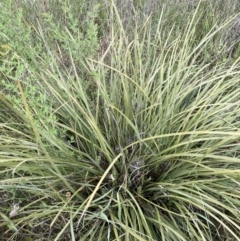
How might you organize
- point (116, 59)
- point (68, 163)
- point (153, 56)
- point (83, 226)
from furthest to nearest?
point (153, 56), point (116, 59), point (68, 163), point (83, 226)

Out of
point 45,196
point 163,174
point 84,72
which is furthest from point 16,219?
point 84,72

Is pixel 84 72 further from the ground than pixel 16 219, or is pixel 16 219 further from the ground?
pixel 84 72

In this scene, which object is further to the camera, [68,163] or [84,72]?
[84,72]

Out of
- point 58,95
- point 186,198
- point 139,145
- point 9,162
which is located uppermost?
point 58,95

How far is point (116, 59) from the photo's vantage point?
1395mm

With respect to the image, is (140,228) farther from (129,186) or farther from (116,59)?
(116,59)

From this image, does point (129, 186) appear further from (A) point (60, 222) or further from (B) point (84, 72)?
(B) point (84, 72)

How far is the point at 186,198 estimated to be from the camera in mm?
1186

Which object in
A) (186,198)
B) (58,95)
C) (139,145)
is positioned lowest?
(186,198)

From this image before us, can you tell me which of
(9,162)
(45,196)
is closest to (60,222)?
(45,196)

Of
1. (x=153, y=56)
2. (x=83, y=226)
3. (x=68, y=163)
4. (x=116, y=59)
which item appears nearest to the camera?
(x=83, y=226)

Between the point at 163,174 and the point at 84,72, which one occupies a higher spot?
the point at 84,72

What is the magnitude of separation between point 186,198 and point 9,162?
0.54 metres

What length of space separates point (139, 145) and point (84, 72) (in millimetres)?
Result: 381
